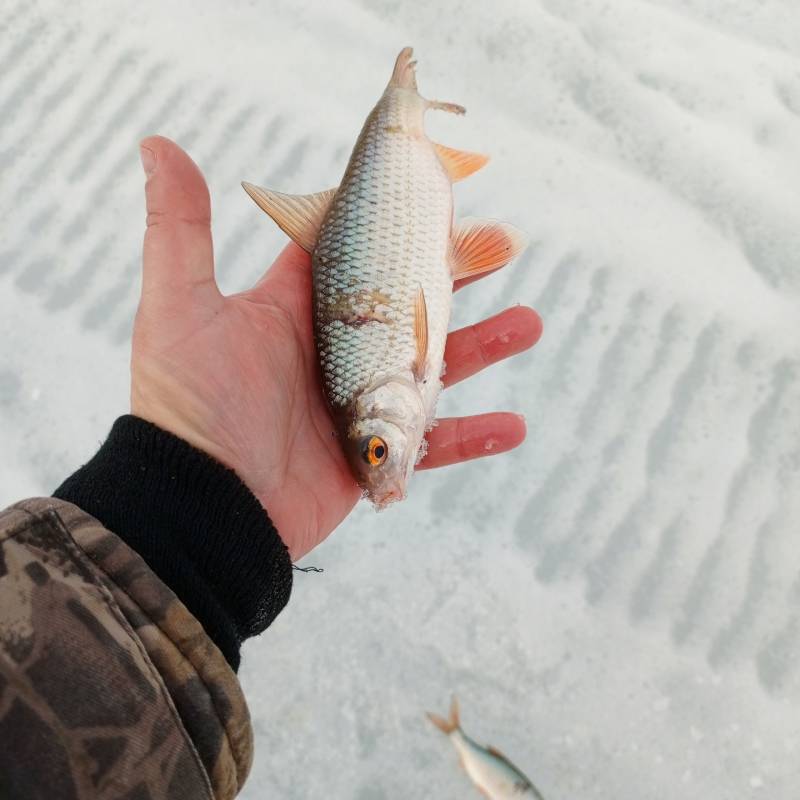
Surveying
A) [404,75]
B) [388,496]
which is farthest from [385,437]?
[404,75]

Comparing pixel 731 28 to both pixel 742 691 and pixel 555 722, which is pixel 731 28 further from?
pixel 555 722

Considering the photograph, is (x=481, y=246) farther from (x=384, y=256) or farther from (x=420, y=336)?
(x=420, y=336)

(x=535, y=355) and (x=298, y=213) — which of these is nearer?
(x=298, y=213)

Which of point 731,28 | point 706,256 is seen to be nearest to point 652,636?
point 706,256

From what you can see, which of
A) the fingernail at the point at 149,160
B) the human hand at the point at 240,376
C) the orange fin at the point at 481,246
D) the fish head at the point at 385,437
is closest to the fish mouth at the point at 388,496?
the fish head at the point at 385,437

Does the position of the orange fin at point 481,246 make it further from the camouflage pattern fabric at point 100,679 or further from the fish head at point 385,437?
the camouflage pattern fabric at point 100,679

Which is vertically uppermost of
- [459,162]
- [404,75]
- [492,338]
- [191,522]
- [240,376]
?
[404,75]

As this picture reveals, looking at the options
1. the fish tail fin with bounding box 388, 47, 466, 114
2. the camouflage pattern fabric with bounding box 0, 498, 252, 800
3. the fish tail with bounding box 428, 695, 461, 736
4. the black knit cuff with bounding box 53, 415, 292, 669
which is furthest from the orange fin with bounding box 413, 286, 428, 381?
the fish tail with bounding box 428, 695, 461, 736
